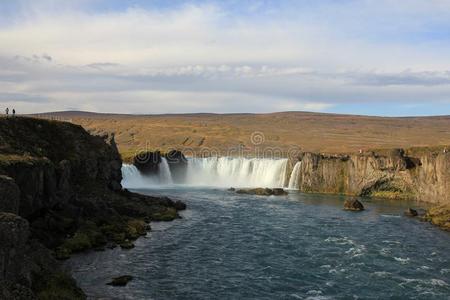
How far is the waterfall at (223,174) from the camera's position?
349ft

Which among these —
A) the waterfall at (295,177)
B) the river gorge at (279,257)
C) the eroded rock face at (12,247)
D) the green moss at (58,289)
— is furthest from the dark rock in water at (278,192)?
the eroded rock face at (12,247)

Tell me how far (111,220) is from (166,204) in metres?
17.6

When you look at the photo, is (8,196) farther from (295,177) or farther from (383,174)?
(295,177)

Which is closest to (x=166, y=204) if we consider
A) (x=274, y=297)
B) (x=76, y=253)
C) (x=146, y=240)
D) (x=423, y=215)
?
(x=146, y=240)

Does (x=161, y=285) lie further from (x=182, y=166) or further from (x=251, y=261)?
(x=182, y=166)

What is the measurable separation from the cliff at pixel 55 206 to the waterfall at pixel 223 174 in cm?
2918

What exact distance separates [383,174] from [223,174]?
38.9m

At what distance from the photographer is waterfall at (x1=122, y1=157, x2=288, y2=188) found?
106m

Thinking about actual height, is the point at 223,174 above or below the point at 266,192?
above

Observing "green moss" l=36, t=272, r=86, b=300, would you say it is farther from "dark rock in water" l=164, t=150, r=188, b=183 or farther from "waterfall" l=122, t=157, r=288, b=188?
"dark rock in water" l=164, t=150, r=188, b=183

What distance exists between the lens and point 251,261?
41812 millimetres

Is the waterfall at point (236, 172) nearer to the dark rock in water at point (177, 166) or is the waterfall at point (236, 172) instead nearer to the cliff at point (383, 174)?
the dark rock in water at point (177, 166)

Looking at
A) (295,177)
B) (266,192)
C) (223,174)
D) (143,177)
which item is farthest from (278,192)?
(143,177)

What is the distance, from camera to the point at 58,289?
27.2m
